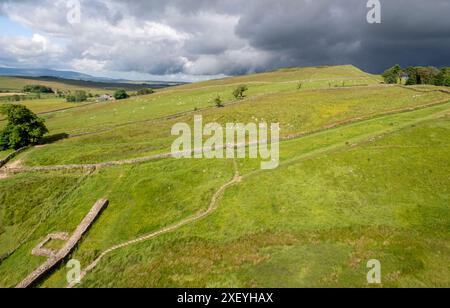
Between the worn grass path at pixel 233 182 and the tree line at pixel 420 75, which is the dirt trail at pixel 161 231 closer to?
the worn grass path at pixel 233 182

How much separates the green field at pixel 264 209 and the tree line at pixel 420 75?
60991mm

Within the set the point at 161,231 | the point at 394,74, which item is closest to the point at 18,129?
the point at 161,231

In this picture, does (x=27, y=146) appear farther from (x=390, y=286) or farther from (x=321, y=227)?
(x=390, y=286)

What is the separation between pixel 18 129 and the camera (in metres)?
63.6

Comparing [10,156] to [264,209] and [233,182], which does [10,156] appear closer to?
[233,182]

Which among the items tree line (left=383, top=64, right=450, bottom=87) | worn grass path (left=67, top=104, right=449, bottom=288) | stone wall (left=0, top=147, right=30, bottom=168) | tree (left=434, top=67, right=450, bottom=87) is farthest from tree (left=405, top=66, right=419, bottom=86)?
stone wall (left=0, top=147, right=30, bottom=168)

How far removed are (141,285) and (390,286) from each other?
1990 centimetres

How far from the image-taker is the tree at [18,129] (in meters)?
63.7

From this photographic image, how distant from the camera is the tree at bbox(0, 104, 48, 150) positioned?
63.7 meters

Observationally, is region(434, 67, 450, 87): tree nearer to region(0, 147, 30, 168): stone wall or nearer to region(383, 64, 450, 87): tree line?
region(383, 64, 450, 87): tree line

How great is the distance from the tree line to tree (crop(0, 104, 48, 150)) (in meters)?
126

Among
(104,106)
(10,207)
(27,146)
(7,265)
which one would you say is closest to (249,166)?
(7,265)

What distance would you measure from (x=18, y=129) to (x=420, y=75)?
137 m

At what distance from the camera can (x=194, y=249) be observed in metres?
28.8
